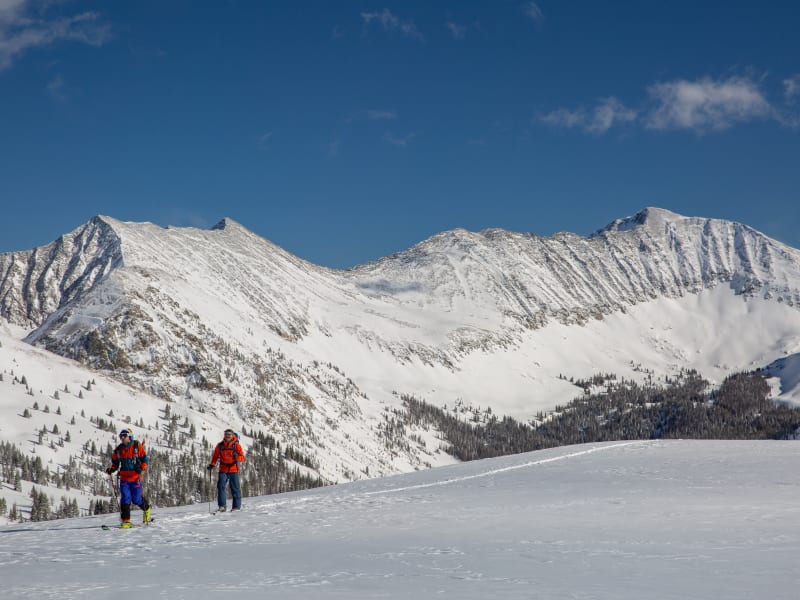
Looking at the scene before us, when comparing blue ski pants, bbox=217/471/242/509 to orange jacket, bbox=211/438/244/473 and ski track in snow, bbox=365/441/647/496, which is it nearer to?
orange jacket, bbox=211/438/244/473

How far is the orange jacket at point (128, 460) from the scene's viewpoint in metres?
26.0

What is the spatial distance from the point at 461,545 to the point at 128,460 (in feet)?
45.5

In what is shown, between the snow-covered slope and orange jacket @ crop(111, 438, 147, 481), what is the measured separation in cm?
204

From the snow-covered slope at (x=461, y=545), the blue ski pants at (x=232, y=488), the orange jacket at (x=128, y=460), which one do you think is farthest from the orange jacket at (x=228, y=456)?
the orange jacket at (x=128, y=460)

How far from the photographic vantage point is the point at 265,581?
47.8 ft

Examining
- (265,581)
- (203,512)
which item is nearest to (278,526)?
(203,512)

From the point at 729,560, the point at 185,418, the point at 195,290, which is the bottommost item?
the point at 729,560

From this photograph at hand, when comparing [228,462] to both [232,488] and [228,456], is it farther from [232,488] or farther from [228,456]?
[232,488]

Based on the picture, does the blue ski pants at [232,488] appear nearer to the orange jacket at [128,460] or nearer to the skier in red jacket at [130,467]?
the skier in red jacket at [130,467]

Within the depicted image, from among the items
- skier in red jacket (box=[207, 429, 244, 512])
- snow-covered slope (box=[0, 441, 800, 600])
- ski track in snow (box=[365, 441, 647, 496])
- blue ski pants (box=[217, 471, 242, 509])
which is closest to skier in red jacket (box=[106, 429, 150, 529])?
snow-covered slope (box=[0, 441, 800, 600])

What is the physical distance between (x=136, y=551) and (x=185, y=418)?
104076mm

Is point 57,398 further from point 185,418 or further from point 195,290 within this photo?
point 195,290

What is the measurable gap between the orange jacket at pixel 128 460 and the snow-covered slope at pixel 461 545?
2.04m

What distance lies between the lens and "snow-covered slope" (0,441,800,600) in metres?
13.4
